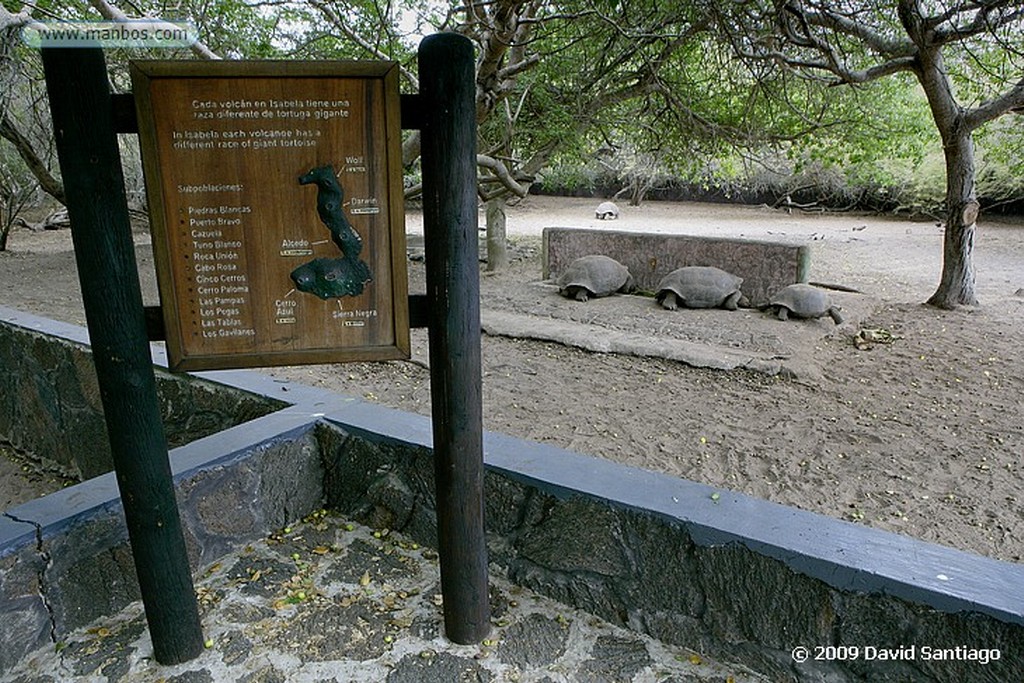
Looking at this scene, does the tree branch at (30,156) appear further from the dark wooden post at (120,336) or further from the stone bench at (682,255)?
the dark wooden post at (120,336)

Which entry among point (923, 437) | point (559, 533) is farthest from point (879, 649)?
point (923, 437)

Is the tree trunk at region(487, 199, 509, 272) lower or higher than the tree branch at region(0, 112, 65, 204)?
lower

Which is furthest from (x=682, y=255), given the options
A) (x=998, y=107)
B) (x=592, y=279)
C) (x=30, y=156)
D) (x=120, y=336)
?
(x=30, y=156)

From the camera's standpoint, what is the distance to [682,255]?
8281mm

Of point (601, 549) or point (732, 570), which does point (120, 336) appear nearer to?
point (601, 549)

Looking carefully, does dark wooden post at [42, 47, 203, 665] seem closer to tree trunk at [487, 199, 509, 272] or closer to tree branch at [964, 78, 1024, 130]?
tree branch at [964, 78, 1024, 130]

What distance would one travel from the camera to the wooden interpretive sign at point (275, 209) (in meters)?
1.61

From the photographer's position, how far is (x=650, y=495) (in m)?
1.95

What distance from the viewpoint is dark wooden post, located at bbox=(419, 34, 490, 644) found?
1665 mm

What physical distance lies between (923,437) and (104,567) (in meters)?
4.22

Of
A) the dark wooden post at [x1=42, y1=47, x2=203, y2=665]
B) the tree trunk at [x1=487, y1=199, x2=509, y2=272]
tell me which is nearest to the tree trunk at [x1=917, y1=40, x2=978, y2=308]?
the tree trunk at [x1=487, y1=199, x2=509, y2=272]

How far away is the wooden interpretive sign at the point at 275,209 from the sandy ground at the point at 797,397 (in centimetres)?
242

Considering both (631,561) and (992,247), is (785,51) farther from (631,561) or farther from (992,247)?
(992,247)

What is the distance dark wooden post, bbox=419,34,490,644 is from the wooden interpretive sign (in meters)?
0.09
